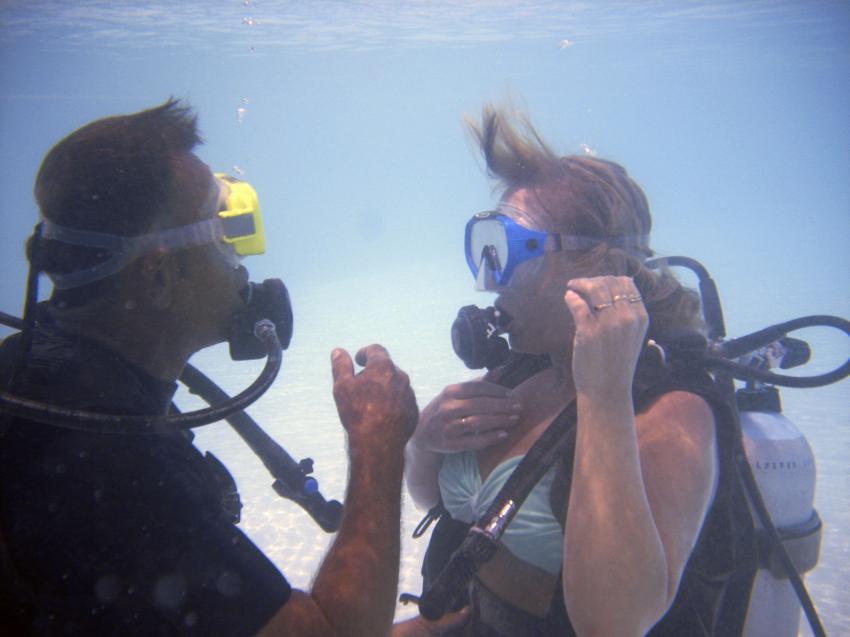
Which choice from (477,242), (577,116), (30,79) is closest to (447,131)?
(577,116)

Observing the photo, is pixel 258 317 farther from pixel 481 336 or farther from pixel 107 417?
pixel 481 336

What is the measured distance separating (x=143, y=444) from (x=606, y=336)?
1539mm

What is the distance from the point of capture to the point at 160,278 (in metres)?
2.09

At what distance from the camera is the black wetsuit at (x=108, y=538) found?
1.34m

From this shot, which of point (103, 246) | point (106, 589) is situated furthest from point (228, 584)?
point (103, 246)

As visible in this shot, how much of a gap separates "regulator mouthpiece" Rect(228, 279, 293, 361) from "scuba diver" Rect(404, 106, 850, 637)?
33.7 inches

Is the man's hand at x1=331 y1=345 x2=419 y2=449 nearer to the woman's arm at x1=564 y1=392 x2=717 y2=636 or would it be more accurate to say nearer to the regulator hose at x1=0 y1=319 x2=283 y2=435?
the regulator hose at x1=0 y1=319 x2=283 y2=435

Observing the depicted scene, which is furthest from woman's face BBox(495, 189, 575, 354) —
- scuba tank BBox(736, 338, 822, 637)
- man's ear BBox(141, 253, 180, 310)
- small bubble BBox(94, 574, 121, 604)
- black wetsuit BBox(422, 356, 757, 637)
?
small bubble BBox(94, 574, 121, 604)

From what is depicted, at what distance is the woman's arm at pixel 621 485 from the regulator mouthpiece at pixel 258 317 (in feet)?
4.35

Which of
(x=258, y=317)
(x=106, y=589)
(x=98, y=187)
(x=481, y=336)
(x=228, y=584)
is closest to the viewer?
(x=106, y=589)

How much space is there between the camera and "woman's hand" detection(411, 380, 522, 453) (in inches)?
98.1

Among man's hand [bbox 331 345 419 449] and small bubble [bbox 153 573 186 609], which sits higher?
man's hand [bbox 331 345 419 449]

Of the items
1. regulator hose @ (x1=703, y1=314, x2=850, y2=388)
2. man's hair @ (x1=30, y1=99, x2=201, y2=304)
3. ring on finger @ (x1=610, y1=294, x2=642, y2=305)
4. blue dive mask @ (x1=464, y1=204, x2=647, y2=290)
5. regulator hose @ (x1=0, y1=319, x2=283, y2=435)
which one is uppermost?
man's hair @ (x1=30, y1=99, x2=201, y2=304)

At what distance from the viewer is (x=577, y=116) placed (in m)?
105
